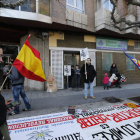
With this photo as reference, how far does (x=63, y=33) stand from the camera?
8016mm

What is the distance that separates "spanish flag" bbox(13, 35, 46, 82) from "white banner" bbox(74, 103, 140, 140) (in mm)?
1926

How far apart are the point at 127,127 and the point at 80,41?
7098mm

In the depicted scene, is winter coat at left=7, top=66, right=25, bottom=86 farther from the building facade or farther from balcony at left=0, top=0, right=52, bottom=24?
balcony at left=0, top=0, right=52, bottom=24

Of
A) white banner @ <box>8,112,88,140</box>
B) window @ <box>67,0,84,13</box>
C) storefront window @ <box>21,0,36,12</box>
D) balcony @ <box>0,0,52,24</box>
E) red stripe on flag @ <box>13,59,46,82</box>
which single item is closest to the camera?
white banner @ <box>8,112,88,140</box>

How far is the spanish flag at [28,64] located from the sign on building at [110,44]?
7016mm

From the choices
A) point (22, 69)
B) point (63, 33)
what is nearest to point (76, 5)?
point (63, 33)

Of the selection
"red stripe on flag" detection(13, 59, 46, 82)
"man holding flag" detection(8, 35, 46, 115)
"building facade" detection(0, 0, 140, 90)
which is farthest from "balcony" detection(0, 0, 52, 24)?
"red stripe on flag" detection(13, 59, 46, 82)

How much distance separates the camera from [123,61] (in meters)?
10.4

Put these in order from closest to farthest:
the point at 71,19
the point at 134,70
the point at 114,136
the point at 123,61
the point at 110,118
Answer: the point at 114,136 < the point at 110,118 < the point at 71,19 < the point at 123,61 < the point at 134,70

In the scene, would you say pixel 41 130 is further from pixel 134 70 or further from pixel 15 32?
pixel 134 70

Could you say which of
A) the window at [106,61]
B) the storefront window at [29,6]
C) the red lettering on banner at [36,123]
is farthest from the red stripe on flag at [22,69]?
the window at [106,61]

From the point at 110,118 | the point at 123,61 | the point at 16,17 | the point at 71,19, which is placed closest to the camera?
the point at 110,118

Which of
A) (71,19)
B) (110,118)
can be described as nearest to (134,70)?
(71,19)

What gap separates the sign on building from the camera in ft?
30.2
